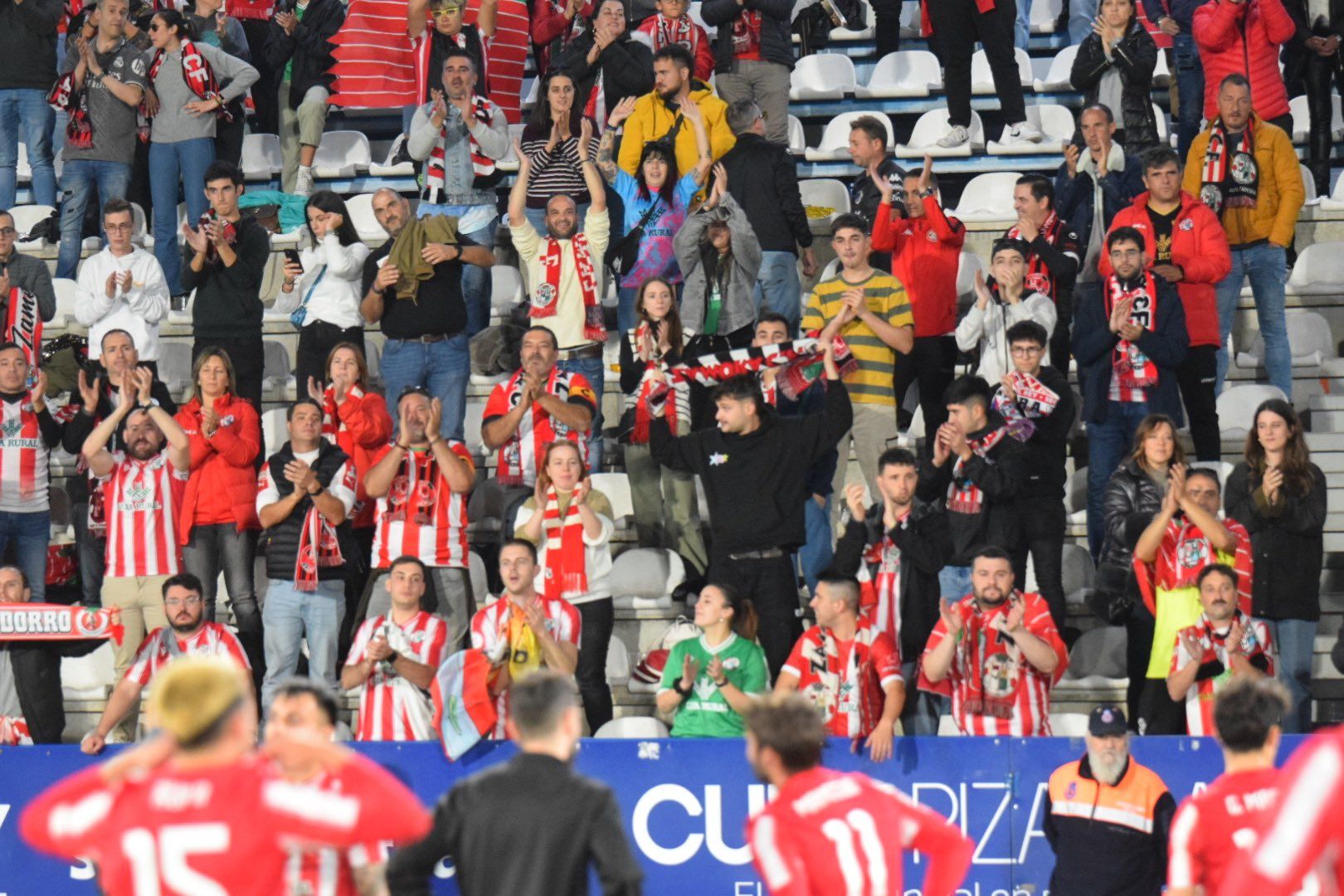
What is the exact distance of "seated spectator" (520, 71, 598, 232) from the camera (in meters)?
12.1

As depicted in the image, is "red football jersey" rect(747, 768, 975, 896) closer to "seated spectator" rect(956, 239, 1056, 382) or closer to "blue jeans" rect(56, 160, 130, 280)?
"seated spectator" rect(956, 239, 1056, 382)

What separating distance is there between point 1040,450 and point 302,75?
678 cm

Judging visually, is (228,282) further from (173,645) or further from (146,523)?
(173,645)

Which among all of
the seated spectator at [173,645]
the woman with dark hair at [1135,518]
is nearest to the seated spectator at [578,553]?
the seated spectator at [173,645]

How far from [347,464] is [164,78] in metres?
4.03

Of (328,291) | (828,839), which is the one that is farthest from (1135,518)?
(328,291)

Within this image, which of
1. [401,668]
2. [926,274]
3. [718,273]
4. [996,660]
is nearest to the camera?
[996,660]

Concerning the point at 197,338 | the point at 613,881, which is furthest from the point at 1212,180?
the point at 613,881

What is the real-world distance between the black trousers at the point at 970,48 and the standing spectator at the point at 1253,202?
1.73 meters

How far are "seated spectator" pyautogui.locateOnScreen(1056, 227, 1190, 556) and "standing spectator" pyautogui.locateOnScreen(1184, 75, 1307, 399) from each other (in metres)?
1.03

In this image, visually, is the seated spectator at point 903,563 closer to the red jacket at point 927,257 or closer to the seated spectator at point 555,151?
the red jacket at point 927,257

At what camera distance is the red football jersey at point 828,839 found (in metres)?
5.55

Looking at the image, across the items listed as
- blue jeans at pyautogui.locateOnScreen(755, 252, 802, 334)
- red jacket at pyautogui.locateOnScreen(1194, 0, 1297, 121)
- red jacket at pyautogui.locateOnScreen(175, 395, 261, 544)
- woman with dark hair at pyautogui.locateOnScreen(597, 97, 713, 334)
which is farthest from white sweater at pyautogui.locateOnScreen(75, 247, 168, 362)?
red jacket at pyautogui.locateOnScreen(1194, 0, 1297, 121)

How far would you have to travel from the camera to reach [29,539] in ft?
36.2
